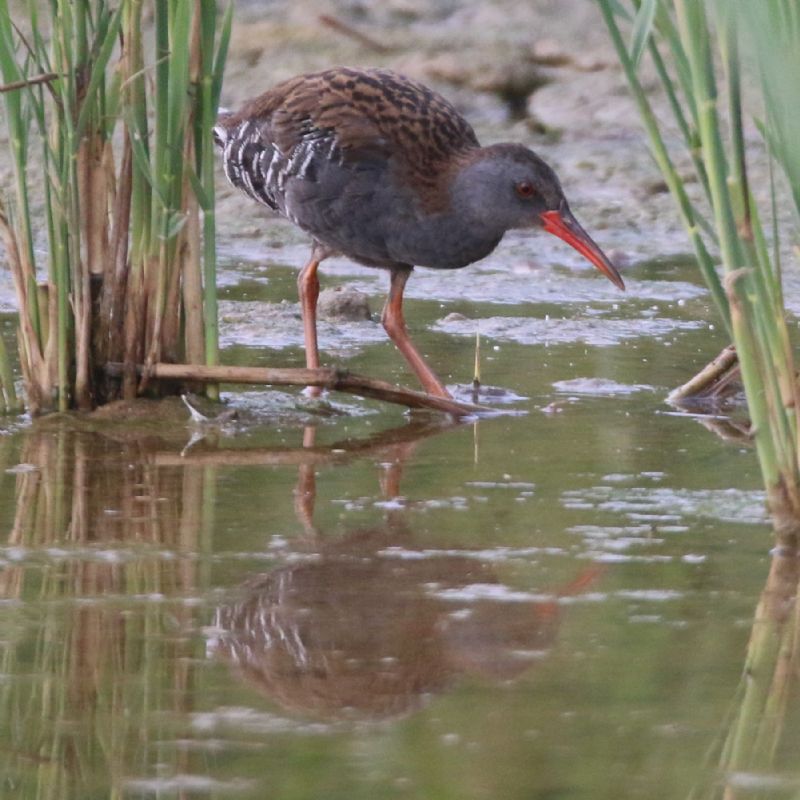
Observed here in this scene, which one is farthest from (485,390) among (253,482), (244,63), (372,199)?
(244,63)

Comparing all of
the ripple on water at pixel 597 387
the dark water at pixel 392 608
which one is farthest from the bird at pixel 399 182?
the dark water at pixel 392 608

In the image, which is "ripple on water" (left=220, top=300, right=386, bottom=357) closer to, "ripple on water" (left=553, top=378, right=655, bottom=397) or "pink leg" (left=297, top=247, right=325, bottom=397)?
"pink leg" (left=297, top=247, right=325, bottom=397)

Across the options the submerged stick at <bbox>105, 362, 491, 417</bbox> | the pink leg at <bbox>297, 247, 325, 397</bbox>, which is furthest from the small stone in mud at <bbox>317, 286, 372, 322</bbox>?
the submerged stick at <bbox>105, 362, 491, 417</bbox>

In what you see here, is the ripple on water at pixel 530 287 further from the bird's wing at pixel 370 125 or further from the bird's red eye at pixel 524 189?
the bird's red eye at pixel 524 189

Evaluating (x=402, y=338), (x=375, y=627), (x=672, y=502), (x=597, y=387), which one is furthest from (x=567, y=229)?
(x=375, y=627)

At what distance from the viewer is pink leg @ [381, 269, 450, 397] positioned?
5.89 m

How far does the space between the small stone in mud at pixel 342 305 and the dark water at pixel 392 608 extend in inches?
56.2

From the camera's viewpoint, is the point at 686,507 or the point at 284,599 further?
the point at 686,507

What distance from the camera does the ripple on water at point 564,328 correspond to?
6.86 meters

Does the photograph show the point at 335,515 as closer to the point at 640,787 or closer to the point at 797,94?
the point at 640,787

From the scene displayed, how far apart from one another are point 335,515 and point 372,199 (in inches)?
82.0

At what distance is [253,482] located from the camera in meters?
4.58

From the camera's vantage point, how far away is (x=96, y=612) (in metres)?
3.41

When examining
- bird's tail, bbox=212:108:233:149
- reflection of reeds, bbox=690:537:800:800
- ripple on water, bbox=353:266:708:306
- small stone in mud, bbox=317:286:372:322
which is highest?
bird's tail, bbox=212:108:233:149
